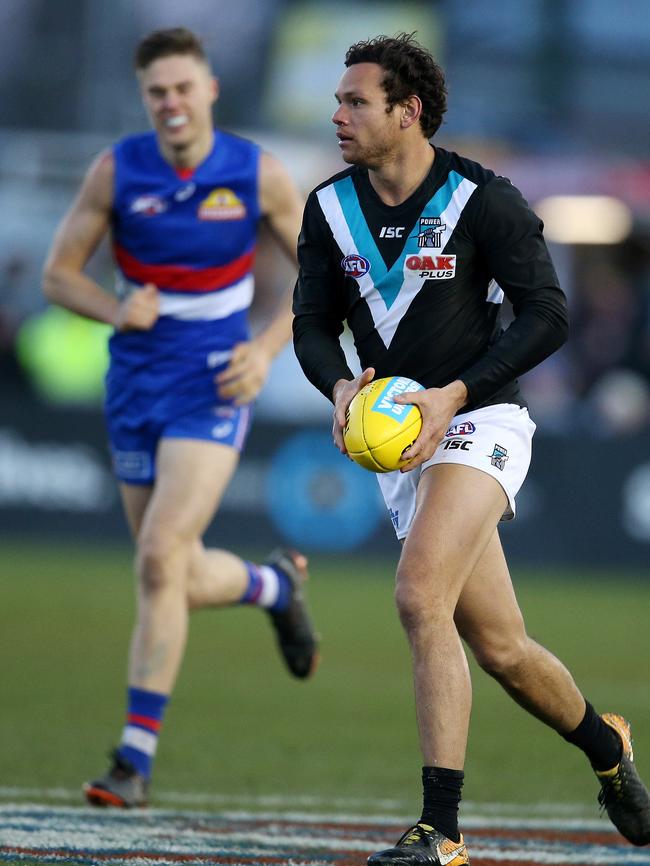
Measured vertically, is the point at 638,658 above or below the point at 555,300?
below

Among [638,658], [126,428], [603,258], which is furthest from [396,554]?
[126,428]

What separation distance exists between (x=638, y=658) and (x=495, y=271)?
668 centimetres

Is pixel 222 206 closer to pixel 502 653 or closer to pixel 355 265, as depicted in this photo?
pixel 355 265

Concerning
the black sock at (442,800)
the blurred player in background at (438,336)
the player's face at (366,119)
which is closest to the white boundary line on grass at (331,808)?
the blurred player in background at (438,336)

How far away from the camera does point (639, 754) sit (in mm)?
7938

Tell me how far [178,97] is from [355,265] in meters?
2.31

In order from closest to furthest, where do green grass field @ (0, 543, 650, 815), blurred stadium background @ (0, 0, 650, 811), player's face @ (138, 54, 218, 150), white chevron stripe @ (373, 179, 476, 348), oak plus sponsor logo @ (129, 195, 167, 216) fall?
white chevron stripe @ (373, 179, 476, 348) < green grass field @ (0, 543, 650, 815) < player's face @ (138, 54, 218, 150) < oak plus sponsor logo @ (129, 195, 167, 216) < blurred stadium background @ (0, 0, 650, 811)

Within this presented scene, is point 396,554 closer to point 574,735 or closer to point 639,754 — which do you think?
point 639,754

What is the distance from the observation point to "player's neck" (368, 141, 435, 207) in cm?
547

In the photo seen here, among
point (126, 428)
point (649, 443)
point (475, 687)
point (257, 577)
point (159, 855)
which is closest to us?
point (159, 855)

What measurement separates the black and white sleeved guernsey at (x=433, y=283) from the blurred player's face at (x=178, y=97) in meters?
1.99

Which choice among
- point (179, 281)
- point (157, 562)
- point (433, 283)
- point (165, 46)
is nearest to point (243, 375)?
point (179, 281)

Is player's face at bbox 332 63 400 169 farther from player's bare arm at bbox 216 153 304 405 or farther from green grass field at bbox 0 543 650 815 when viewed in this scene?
green grass field at bbox 0 543 650 815

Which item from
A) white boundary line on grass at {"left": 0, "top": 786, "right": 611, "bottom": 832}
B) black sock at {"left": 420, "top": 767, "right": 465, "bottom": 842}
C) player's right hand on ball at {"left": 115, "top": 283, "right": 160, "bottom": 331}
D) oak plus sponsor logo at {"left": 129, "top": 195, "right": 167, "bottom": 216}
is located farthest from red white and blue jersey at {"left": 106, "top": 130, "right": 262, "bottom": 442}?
black sock at {"left": 420, "top": 767, "right": 465, "bottom": 842}
